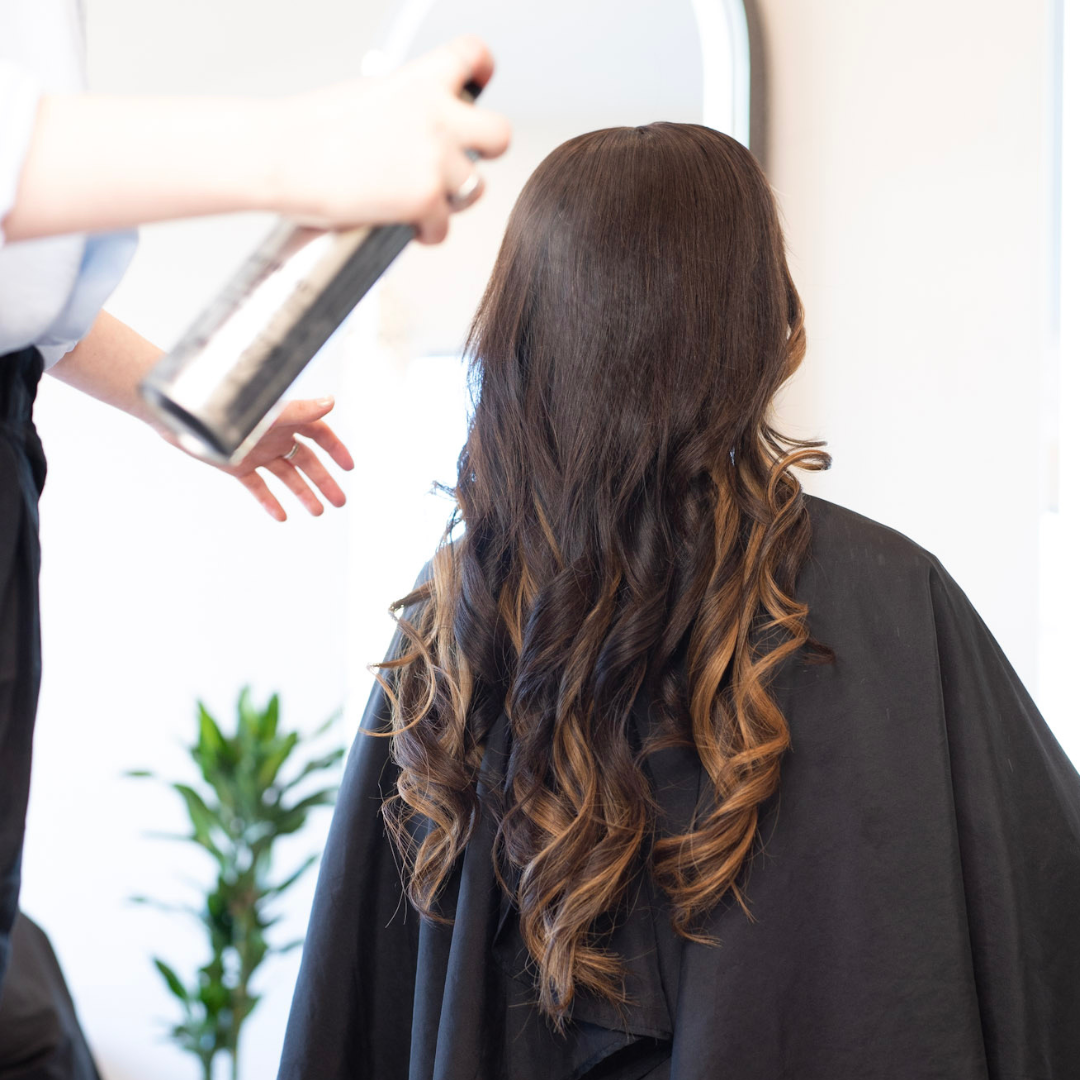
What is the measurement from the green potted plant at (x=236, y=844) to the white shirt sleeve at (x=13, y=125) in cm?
183

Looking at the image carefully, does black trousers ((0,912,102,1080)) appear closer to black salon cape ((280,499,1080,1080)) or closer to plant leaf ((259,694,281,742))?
black salon cape ((280,499,1080,1080))

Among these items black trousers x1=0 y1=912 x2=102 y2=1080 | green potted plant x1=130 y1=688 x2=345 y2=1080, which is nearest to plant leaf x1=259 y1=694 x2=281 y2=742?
green potted plant x1=130 y1=688 x2=345 y2=1080

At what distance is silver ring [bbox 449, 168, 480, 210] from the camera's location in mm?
407

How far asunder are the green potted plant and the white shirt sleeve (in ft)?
5.99

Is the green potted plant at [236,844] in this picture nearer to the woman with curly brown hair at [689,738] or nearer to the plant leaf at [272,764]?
the plant leaf at [272,764]

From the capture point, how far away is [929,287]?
1.48 metres

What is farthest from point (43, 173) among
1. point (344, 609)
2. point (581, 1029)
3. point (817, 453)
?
point (344, 609)

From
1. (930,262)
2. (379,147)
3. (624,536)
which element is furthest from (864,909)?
(930,262)

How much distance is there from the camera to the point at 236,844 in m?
2.07

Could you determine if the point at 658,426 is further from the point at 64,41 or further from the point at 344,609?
the point at 344,609

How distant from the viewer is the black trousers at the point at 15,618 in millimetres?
508

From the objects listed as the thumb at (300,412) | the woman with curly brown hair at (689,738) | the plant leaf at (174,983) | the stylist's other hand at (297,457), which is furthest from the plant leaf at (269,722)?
the thumb at (300,412)

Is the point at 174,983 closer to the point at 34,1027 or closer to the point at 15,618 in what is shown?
the point at 34,1027

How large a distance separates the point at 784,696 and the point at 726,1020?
293 mm
